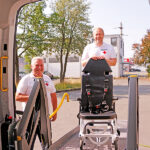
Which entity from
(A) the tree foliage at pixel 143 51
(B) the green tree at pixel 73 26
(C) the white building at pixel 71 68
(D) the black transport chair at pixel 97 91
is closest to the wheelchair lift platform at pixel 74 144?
(D) the black transport chair at pixel 97 91

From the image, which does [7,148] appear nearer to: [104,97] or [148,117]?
[104,97]

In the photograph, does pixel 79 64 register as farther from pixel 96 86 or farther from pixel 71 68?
pixel 96 86

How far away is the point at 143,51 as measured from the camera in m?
36.3

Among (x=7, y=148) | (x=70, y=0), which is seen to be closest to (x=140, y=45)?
(x=70, y=0)

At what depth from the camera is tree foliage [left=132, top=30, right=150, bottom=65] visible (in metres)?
35.5

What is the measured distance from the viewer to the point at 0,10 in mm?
2111

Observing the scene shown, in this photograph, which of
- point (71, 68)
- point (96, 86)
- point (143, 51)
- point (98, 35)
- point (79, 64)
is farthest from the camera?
point (71, 68)

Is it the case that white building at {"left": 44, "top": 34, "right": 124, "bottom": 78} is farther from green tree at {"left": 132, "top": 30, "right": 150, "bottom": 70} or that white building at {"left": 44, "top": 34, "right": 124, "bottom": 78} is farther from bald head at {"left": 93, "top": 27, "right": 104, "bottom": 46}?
bald head at {"left": 93, "top": 27, "right": 104, "bottom": 46}

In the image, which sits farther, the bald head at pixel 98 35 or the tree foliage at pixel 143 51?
the tree foliage at pixel 143 51

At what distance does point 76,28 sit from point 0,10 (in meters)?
19.0

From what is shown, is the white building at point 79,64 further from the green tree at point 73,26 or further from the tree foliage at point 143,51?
the green tree at point 73,26

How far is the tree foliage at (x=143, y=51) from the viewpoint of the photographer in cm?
3546

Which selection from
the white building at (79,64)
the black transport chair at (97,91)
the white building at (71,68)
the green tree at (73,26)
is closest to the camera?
the black transport chair at (97,91)

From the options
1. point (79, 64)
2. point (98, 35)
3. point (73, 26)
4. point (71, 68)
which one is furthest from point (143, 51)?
point (98, 35)
